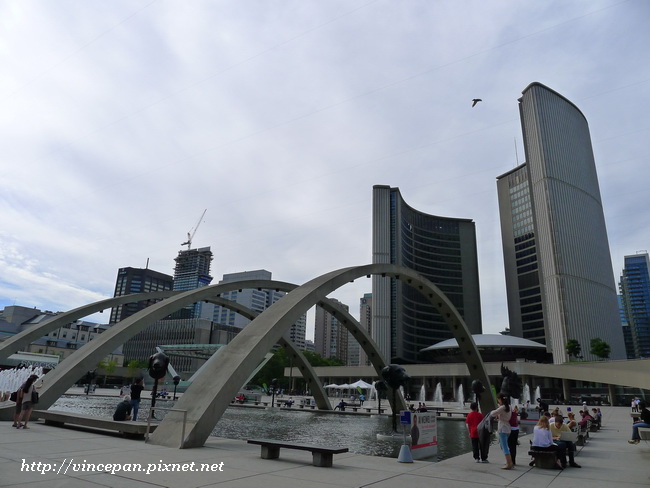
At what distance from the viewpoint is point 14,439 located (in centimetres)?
1038

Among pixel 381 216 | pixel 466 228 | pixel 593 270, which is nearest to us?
pixel 593 270

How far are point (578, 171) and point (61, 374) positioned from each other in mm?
125119

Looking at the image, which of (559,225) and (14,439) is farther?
(559,225)

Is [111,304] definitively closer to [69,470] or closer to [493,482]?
[69,470]

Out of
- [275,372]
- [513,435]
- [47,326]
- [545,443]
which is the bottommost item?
[545,443]

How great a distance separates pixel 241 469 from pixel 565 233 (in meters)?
112

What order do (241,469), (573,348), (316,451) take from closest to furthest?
(241,469), (316,451), (573,348)

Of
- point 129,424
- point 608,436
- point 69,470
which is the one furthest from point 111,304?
point 608,436

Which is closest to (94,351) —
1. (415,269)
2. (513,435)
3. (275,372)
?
(513,435)

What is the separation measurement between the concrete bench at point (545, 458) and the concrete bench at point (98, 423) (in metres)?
10.1

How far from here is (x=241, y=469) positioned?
27.5ft

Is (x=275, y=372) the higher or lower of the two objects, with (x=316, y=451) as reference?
higher

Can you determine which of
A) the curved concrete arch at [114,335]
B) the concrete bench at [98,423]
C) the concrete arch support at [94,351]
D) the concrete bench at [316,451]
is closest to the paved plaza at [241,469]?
the concrete bench at [316,451]

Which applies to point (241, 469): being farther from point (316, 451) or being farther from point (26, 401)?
point (26, 401)
